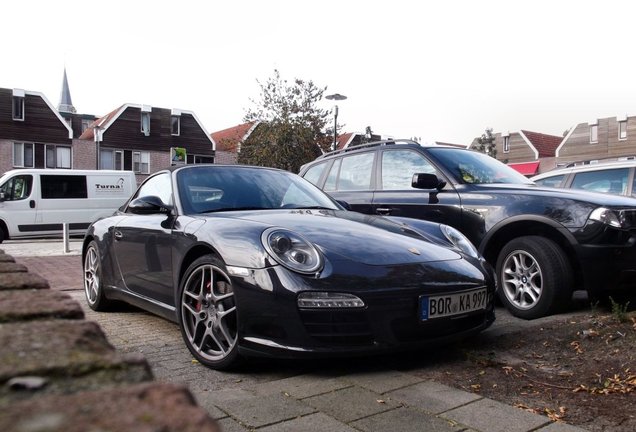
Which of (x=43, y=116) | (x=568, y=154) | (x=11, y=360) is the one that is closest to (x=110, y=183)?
(x=11, y=360)

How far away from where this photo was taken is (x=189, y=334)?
362 cm

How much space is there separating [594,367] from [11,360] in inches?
128

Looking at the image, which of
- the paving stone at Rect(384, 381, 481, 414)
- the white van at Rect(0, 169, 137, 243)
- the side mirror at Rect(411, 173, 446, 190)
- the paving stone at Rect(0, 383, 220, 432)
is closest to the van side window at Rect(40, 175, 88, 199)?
the white van at Rect(0, 169, 137, 243)

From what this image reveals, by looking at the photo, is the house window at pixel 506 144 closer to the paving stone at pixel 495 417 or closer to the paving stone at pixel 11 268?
the paving stone at pixel 495 417

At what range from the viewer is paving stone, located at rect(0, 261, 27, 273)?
1450 mm

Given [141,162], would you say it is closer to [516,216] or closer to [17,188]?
[17,188]

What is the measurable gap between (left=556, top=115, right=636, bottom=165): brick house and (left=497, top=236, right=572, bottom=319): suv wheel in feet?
157

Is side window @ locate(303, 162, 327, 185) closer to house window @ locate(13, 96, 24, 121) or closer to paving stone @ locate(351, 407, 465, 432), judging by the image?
paving stone @ locate(351, 407, 465, 432)


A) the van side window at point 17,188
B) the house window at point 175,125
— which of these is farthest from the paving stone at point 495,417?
the house window at point 175,125

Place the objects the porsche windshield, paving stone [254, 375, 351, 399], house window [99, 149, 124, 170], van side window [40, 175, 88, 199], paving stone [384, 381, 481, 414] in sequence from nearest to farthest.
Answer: paving stone [384, 381, 481, 414] < paving stone [254, 375, 351, 399] < the porsche windshield < van side window [40, 175, 88, 199] < house window [99, 149, 124, 170]

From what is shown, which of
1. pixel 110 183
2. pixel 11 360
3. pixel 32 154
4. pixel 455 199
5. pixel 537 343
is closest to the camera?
pixel 11 360

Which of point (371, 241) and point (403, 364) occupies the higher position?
point (371, 241)

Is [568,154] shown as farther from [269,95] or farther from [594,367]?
[594,367]

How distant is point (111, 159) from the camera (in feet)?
140
